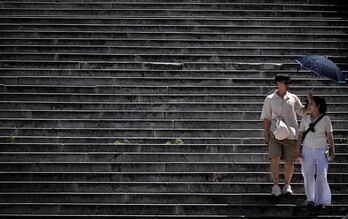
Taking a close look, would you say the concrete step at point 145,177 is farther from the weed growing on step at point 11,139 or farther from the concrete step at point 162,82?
the concrete step at point 162,82

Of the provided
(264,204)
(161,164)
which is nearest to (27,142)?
(161,164)

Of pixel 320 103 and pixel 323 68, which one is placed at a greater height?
pixel 323 68

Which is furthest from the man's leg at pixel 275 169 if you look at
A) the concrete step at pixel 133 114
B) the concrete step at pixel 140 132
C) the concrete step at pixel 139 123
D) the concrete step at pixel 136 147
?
the concrete step at pixel 133 114

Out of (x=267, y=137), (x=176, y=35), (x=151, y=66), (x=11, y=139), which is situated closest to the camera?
(x=267, y=137)

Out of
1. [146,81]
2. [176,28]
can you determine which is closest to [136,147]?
[146,81]

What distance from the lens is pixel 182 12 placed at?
12.6 meters

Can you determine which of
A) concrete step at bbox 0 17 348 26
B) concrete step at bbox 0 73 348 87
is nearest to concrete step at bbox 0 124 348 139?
concrete step at bbox 0 73 348 87

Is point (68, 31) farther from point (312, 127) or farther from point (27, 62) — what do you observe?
point (312, 127)

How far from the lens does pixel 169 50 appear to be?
11297mm

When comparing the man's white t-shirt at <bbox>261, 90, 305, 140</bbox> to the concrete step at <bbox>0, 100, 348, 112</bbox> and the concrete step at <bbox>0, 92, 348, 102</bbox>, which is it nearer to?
the concrete step at <bbox>0, 100, 348, 112</bbox>

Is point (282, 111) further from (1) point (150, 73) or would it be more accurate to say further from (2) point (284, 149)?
(1) point (150, 73)

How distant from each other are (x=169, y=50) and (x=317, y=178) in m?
4.96

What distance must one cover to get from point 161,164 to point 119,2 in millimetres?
5821

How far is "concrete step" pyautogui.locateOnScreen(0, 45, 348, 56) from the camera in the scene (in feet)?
36.8
